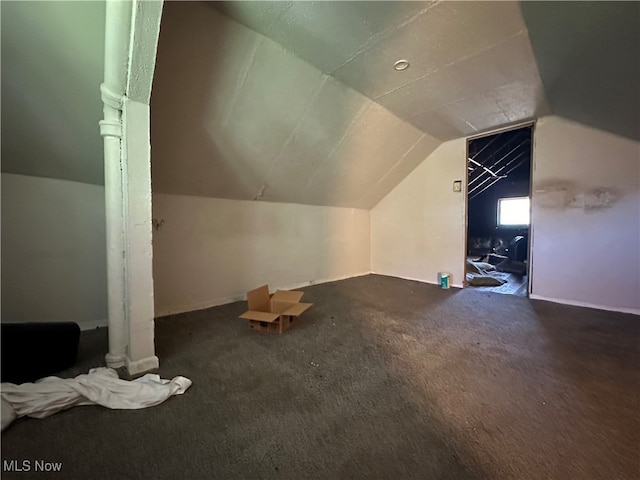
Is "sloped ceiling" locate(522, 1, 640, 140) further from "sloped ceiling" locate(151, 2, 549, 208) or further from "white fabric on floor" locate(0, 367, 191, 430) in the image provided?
"white fabric on floor" locate(0, 367, 191, 430)

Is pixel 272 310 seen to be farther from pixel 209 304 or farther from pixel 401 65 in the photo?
pixel 401 65

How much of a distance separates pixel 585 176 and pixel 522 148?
3.02 metres

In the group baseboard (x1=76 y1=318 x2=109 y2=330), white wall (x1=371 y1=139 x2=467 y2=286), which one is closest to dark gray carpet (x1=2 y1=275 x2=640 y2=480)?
baseboard (x1=76 y1=318 x2=109 y2=330)

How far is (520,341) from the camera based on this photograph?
2061 mm

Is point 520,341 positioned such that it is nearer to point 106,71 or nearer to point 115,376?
point 115,376

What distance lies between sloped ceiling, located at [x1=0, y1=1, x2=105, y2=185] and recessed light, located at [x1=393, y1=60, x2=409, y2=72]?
190 cm

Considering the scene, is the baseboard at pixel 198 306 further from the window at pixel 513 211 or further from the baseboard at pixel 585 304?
the window at pixel 513 211

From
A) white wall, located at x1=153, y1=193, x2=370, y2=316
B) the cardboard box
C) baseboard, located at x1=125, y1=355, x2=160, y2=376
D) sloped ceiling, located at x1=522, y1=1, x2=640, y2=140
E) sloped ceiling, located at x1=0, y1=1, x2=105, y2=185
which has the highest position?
sloped ceiling, located at x1=522, y1=1, x2=640, y2=140

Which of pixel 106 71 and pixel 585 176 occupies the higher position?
pixel 106 71

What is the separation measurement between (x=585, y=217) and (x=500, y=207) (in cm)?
474

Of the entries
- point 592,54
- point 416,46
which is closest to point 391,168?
point 416,46

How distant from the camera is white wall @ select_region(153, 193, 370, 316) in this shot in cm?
272

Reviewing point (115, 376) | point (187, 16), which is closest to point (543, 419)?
point (115, 376)

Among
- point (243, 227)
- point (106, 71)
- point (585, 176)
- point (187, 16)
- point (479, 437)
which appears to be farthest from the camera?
point (243, 227)
